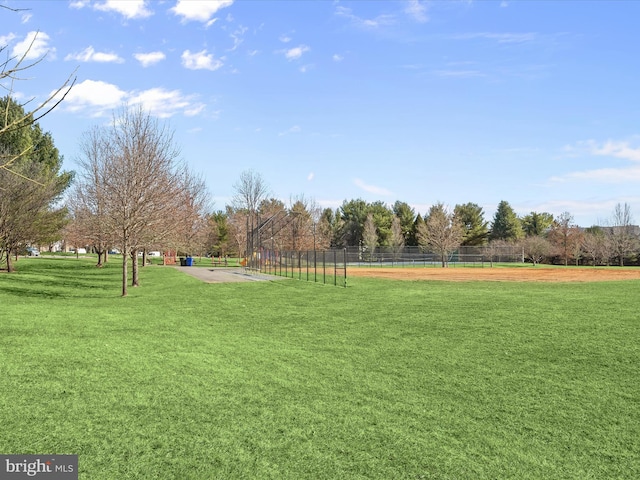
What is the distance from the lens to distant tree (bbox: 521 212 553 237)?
91250 mm

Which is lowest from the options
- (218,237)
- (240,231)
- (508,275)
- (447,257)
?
(508,275)

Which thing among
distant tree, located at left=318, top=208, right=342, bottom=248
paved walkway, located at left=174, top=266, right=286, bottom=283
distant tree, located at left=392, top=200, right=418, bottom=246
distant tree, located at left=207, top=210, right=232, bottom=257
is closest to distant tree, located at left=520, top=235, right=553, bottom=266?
distant tree, located at left=392, top=200, right=418, bottom=246

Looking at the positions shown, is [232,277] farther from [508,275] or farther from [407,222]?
[407,222]

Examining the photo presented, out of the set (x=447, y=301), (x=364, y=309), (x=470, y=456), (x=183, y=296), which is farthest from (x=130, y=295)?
(x=470, y=456)

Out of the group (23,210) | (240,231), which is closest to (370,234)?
(240,231)

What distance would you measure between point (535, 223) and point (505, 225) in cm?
734

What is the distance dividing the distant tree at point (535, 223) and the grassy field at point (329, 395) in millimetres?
85289

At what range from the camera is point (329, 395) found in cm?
637

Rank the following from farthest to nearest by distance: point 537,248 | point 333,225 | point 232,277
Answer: point 333,225 → point 537,248 → point 232,277

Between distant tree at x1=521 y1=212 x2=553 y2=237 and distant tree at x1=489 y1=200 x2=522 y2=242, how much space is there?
12.7 feet

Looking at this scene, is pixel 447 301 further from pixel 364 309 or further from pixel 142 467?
pixel 142 467

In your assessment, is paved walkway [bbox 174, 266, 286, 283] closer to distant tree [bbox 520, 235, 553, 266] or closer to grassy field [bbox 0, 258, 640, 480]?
grassy field [bbox 0, 258, 640, 480]

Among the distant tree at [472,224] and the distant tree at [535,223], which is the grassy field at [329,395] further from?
the distant tree at [535,223]

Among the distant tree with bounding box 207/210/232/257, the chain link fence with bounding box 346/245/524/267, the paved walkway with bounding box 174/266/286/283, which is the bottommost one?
the paved walkway with bounding box 174/266/286/283
